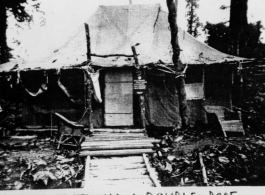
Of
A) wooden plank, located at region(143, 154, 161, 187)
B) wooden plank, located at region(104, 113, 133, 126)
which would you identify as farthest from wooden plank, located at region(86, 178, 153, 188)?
wooden plank, located at region(104, 113, 133, 126)

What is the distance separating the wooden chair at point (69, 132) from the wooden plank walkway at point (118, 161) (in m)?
0.33

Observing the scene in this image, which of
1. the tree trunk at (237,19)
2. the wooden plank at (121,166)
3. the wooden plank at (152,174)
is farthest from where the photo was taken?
the tree trunk at (237,19)

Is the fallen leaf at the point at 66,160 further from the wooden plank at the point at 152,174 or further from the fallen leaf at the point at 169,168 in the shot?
the fallen leaf at the point at 169,168

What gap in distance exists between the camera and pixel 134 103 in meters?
10.4

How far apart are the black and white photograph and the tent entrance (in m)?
0.04

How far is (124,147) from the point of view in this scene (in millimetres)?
7094

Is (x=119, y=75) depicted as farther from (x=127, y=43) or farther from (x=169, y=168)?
(x=169, y=168)

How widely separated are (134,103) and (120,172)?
468 cm

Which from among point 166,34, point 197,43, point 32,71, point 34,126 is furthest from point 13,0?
point 197,43

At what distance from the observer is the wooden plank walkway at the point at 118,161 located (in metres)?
5.53

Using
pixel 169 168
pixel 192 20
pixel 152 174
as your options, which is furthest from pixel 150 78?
pixel 192 20

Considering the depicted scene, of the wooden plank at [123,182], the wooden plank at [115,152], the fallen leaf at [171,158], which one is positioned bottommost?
the wooden plank at [123,182]

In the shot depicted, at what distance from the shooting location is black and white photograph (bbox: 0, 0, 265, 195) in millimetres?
6125

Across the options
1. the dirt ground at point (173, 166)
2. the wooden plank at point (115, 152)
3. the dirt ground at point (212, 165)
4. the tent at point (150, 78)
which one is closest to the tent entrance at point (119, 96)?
the tent at point (150, 78)
